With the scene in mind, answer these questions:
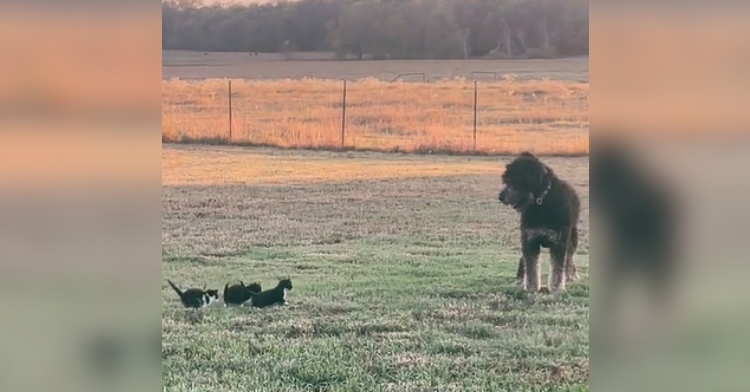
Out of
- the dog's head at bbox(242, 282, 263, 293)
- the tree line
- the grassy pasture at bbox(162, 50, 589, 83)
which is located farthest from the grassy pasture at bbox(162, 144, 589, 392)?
the tree line

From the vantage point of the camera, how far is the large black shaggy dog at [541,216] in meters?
5.52

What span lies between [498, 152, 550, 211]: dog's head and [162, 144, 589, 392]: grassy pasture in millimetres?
73

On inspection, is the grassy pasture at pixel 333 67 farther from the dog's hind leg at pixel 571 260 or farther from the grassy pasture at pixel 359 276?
the dog's hind leg at pixel 571 260

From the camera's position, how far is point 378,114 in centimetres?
570

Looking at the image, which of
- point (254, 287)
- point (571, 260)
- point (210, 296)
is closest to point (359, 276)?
point (254, 287)

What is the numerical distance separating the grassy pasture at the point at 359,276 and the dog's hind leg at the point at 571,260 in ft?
0.14

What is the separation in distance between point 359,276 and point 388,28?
62.1 inches

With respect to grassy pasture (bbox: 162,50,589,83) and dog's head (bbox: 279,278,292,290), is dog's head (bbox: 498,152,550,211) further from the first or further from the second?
dog's head (bbox: 279,278,292,290)

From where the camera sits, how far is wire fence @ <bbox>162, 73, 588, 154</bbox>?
557 centimetres

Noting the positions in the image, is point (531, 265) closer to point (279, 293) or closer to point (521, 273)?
point (521, 273)

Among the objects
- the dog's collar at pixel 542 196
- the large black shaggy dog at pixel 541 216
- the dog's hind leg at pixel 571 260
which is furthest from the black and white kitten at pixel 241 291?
the dog's hind leg at pixel 571 260

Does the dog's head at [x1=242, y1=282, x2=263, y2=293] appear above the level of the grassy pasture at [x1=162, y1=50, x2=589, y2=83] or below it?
below
